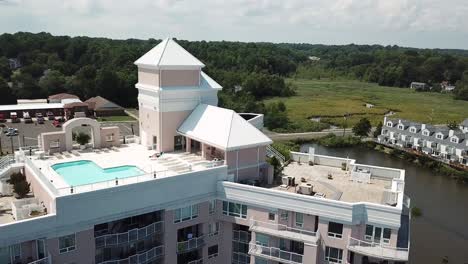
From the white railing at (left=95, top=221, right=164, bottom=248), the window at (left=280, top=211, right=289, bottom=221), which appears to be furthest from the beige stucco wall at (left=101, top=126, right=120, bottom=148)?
the window at (left=280, top=211, right=289, bottom=221)

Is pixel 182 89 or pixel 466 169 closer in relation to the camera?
pixel 182 89

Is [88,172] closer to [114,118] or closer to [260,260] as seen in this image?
[260,260]

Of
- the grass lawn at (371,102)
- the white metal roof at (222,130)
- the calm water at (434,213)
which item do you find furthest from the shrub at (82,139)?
the grass lawn at (371,102)

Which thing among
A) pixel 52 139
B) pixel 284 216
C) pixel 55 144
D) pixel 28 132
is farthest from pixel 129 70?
pixel 284 216

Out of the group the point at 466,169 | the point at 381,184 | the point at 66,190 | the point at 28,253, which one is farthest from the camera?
the point at 466,169

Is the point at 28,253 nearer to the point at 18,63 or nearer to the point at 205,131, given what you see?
the point at 205,131

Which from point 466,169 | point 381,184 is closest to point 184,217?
point 381,184
